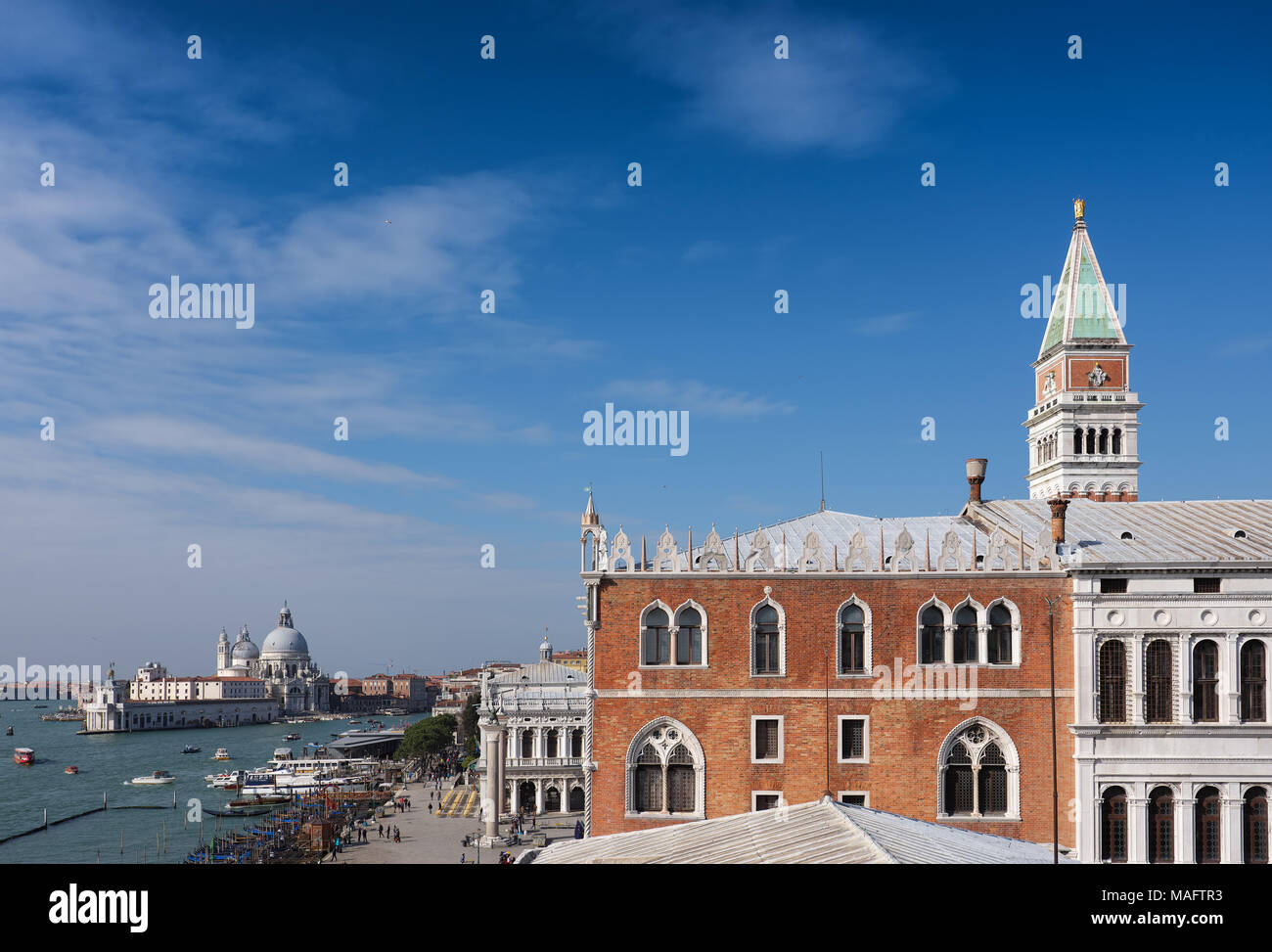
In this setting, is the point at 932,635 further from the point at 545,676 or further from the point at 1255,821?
the point at 545,676

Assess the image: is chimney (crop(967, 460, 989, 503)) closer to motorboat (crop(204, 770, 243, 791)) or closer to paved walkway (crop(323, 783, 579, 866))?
paved walkway (crop(323, 783, 579, 866))

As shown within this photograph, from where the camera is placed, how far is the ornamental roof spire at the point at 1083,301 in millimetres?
88375

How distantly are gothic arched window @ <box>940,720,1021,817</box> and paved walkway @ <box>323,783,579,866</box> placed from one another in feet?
103

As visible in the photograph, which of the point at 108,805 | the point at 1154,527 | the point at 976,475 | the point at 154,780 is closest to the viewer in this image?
the point at 1154,527

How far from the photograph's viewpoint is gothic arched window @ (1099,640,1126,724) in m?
34.2

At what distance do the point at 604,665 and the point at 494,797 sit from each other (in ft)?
109

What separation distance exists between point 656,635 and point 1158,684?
54.1 ft

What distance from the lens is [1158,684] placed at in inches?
1350

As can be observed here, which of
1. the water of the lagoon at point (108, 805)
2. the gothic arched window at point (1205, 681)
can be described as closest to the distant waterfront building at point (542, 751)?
the water of the lagoon at point (108, 805)

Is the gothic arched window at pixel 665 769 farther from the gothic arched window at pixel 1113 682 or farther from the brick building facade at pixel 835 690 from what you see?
the gothic arched window at pixel 1113 682

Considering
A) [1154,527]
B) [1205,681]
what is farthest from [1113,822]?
[1154,527]
